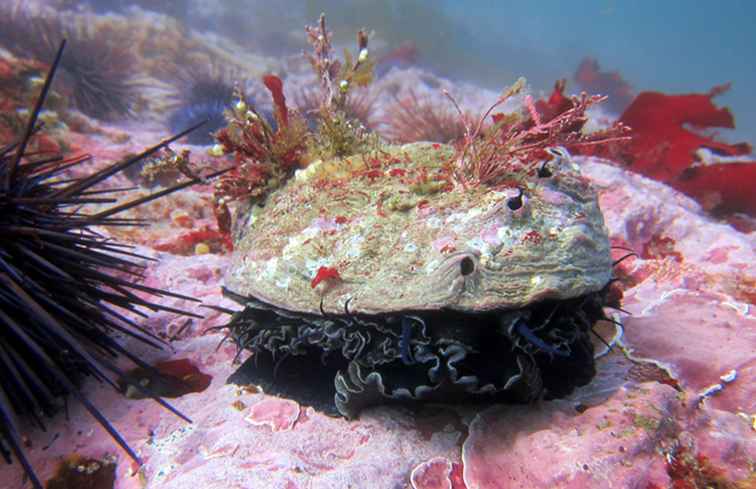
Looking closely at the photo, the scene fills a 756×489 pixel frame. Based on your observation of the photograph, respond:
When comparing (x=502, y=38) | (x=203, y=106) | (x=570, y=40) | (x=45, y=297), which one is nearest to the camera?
(x=45, y=297)

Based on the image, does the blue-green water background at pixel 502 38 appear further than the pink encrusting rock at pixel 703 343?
Yes

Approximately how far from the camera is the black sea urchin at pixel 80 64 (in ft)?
29.3

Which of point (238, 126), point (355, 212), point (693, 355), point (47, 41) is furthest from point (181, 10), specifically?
point (693, 355)

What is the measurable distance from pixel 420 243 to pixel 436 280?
1.09ft

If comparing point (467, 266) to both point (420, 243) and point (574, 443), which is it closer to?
point (420, 243)

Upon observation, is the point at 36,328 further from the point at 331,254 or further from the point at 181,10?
the point at 181,10

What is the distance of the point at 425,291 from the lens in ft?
7.34

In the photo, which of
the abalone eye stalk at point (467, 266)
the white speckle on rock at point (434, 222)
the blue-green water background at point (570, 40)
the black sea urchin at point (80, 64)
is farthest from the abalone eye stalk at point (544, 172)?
the blue-green water background at point (570, 40)

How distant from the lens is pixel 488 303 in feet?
7.06

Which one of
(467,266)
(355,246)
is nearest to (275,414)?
(355,246)

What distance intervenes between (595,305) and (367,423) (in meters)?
1.59

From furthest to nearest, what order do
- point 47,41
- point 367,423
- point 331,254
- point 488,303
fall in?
point 47,41
point 331,254
point 367,423
point 488,303

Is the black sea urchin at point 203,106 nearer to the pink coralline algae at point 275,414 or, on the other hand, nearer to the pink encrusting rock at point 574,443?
the pink coralline algae at point 275,414

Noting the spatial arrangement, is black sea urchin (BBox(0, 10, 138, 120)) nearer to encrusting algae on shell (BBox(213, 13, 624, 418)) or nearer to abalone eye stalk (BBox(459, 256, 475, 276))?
encrusting algae on shell (BBox(213, 13, 624, 418))
